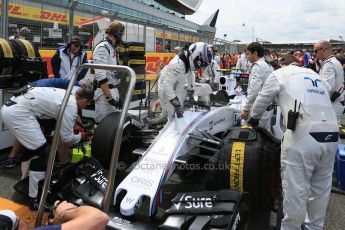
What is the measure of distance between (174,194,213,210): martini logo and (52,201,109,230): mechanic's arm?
0.93m

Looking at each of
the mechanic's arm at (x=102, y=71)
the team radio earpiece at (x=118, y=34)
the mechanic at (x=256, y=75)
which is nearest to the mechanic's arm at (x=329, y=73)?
the mechanic at (x=256, y=75)

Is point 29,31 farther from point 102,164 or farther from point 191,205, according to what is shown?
point 191,205

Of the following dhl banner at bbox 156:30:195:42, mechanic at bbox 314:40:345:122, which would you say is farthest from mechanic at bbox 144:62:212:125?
dhl banner at bbox 156:30:195:42

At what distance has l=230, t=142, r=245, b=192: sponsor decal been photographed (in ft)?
10.3

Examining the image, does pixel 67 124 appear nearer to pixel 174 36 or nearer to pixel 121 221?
pixel 121 221

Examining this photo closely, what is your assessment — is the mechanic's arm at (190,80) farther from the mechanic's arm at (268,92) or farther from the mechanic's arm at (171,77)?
the mechanic's arm at (268,92)

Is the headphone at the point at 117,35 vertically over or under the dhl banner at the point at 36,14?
under

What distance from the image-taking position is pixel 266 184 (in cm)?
317

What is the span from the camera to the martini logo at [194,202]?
2.59 metres

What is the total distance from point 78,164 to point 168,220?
147 centimetres

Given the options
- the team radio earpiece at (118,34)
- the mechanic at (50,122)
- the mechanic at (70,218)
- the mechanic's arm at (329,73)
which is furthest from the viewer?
the mechanic's arm at (329,73)

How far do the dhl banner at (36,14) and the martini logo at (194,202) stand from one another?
540 cm

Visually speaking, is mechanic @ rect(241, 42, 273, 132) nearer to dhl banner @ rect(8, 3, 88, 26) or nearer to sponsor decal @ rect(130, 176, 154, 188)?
sponsor decal @ rect(130, 176, 154, 188)

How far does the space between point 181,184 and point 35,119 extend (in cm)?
185
